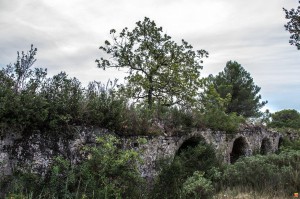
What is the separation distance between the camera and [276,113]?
44.0 meters

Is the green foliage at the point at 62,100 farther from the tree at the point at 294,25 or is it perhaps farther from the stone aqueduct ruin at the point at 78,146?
the tree at the point at 294,25

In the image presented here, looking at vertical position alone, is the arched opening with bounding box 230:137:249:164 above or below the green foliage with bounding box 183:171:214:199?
above

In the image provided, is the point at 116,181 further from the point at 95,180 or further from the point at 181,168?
the point at 181,168

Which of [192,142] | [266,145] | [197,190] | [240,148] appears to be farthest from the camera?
[266,145]

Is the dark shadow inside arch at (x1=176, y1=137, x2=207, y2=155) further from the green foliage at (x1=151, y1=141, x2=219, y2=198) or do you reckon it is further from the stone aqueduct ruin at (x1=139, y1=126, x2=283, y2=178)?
the green foliage at (x1=151, y1=141, x2=219, y2=198)

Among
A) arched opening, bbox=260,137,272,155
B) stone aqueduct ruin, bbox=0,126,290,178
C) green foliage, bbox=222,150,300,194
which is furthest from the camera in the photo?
arched opening, bbox=260,137,272,155

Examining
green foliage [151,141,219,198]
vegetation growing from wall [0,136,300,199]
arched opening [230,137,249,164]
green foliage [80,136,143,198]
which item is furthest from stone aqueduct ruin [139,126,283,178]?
green foliage [80,136,143,198]

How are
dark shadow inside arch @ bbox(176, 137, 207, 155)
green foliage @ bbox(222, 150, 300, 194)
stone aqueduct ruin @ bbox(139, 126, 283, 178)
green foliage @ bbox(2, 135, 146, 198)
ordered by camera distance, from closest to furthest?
green foliage @ bbox(2, 135, 146, 198) → green foliage @ bbox(222, 150, 300, 194) → stone aqueduct ruin @ bbox(139, 126, 283, 178) → dark shadow inside arch @ bbox(176, 137, 207, 155)

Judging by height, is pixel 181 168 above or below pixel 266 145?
below

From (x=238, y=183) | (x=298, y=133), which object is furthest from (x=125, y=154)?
(x=298, y=133)

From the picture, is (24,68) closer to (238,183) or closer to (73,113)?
(73,113)

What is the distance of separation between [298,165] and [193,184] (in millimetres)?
4655

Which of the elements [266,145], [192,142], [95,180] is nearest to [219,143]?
[192,142]

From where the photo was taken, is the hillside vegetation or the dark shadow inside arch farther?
the dark shadow inside arch
